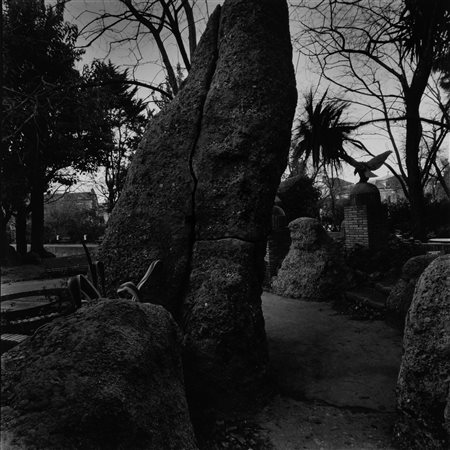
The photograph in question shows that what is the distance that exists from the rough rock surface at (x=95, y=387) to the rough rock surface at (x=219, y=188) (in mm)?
1259

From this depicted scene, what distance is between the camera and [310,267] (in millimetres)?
7695

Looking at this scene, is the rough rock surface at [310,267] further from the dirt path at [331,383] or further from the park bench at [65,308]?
the park bench at [65,308]

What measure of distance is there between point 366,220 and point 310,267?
2714mm

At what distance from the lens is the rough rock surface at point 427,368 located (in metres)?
2.43

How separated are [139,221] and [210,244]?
2.47ft

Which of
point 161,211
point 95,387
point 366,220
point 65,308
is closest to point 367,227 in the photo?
point 366,220

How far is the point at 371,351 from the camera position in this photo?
4.53 m

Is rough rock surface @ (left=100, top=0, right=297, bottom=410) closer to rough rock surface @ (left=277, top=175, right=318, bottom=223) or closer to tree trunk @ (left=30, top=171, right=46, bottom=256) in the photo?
rough rock surface @ (left=277, top=175, right=318, bottom=223)

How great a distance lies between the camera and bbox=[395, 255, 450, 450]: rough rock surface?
2.43 meters

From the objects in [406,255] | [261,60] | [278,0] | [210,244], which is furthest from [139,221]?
[406,255]

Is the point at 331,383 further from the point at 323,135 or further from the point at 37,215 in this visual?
the point at 37,215

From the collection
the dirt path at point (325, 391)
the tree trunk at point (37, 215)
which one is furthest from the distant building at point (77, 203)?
the dirt path at point (325, 391)

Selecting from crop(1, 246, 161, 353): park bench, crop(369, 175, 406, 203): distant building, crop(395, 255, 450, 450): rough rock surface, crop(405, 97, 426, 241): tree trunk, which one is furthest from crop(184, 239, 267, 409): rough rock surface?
crop(369, 175, 406, 203): distant building

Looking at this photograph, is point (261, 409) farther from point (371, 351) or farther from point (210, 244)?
point (371, 351)
